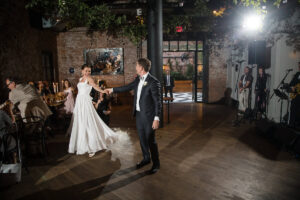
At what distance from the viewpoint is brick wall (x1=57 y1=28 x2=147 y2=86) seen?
10.3m

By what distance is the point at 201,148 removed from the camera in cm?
457

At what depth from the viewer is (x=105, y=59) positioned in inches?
410

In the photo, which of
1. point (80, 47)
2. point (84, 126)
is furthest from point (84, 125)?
point (80, 47)

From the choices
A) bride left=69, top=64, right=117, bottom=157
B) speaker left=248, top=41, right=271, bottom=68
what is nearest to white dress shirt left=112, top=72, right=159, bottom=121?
bride left=69, top=64, right=117, bottom=157

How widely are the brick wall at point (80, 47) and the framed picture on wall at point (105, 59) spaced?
0.57 ft

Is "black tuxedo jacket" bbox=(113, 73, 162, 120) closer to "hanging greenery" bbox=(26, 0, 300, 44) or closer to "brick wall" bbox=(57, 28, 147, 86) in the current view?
"hanging greenery" bbox=(26, 0, 300, 44)

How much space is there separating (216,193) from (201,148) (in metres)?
1.72

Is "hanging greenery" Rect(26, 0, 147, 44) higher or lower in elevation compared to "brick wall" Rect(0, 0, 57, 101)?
higher

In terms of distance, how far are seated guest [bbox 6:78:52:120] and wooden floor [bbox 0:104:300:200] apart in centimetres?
83

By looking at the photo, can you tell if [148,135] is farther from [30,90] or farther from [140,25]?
[140,25]

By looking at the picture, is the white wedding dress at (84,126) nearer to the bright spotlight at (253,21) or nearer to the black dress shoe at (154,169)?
the black dress shoe at (154,169)

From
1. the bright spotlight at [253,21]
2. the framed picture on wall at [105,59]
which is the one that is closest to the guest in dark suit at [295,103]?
the bright spotlight at [253,21]

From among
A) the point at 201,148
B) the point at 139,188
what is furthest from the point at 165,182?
the point at 201,148

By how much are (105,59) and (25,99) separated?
626 centimetres
